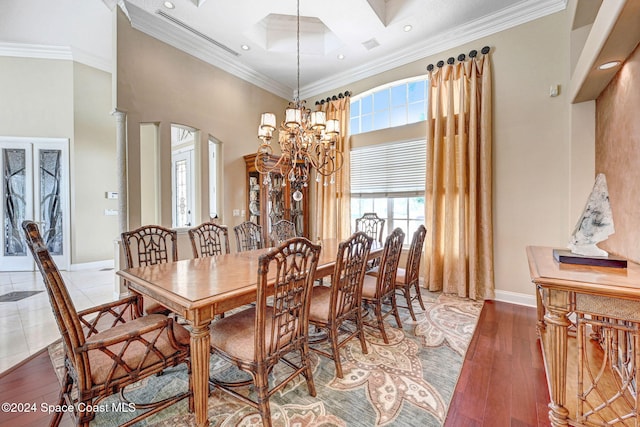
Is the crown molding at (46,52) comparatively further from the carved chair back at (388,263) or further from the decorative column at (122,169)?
the carved chair back at (388,263)

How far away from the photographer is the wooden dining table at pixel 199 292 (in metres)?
1.38

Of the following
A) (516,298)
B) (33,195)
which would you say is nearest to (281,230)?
(516,298)

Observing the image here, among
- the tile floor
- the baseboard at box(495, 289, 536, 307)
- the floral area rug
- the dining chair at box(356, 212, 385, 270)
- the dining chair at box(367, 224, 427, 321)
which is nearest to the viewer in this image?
the floral area rug

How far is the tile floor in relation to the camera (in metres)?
2.36

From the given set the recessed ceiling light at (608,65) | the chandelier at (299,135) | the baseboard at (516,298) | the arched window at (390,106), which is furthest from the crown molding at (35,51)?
the baseboard at (516,298)

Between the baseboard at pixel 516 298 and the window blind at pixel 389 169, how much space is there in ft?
5.55

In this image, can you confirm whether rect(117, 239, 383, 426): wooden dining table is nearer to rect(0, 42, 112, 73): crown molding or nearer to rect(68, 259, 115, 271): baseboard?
rect(68, 259, 115, 271): baseboard

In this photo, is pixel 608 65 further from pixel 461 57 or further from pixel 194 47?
pixel 194 47

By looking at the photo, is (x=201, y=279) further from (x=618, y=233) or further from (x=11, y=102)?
(x=11, y=102)

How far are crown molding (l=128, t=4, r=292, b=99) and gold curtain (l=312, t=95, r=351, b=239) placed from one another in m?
1.29

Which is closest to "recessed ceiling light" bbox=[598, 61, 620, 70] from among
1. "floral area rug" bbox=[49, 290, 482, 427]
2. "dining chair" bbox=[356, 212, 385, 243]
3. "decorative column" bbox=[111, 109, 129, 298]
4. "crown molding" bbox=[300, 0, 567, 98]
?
"crown molding" bbox=[300, 0, 567, 98]

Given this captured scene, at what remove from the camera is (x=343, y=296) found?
6.74 ft

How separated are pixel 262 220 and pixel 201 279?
2757mm

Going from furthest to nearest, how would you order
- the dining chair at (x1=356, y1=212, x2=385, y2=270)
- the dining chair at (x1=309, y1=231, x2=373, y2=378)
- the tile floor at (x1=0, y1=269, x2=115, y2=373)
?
the dining chair at (x1=356, y1=212, x2=385, y2=270)
the tile floor at (x1=0, y1=269, x2=115, y2=373)
the dining chair at (x1=309, y1=231, x2=373, y2=378)
